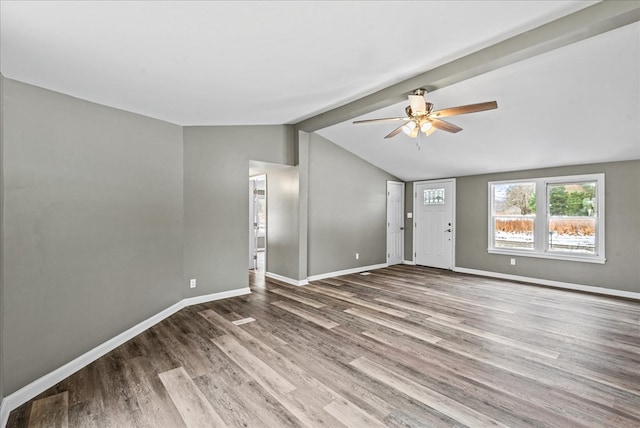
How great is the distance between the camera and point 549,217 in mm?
5781

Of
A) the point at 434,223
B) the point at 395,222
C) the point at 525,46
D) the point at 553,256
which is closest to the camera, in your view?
the point at 525,46

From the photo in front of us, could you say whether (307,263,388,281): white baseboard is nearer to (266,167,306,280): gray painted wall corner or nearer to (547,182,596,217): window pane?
(266,167,306,280): gray painted wall corner

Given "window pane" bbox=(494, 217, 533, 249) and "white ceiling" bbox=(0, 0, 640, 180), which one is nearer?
"white ceiling" bbox=(0, 0, 640, 180)

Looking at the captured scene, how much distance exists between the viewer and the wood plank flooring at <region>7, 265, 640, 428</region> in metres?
2.05

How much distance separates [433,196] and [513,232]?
1842 millimetres

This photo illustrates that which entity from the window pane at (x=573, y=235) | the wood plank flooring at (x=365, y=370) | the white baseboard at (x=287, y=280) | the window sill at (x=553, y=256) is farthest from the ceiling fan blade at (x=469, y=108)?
the window sill at (x=553, y=256)

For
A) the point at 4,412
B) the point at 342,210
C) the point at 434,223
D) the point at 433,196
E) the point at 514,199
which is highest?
the point at 433,196

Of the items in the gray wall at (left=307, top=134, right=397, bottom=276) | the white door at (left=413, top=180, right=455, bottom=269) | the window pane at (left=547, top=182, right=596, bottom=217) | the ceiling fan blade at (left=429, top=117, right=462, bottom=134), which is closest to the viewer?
the ceiling fan blade at (left=429, top=117, right=462, bottom=134)

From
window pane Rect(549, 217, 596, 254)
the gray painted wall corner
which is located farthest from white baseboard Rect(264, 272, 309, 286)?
window pane Rect(549, 217, 596, 254)

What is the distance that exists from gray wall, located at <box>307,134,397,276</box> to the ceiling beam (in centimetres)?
228

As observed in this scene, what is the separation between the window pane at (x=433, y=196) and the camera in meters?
7.27

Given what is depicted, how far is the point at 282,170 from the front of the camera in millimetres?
5926

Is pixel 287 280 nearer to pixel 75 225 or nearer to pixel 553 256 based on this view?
pixel 75 225

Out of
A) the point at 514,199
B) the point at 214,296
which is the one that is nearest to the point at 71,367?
the point at 214,296
